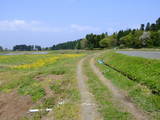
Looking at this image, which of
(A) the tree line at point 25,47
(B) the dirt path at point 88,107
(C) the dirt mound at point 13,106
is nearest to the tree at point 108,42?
(C) the dirt mound at point 13,106

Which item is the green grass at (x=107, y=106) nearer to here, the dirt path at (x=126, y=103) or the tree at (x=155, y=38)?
the dirt path at (x=126, y=103)

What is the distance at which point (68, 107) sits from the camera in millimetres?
7621

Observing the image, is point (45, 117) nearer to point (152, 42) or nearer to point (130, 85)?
point (130, 85)

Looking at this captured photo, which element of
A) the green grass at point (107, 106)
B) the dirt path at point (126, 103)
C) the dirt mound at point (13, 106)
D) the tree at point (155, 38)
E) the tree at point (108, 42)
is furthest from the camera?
the tree at point (108, 42)

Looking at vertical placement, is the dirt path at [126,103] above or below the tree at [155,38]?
below

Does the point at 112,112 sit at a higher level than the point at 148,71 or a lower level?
lower

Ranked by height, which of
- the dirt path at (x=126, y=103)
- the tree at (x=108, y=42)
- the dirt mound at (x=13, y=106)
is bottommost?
the dirt mound at (x=13, y=106)

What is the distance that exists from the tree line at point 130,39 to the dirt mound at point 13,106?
178 ft

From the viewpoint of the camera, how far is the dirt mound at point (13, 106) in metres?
8.85

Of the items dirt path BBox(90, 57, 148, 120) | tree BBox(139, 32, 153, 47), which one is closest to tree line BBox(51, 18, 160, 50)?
tree BBox(139, 32, 153, 47)

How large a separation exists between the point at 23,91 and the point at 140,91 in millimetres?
7477

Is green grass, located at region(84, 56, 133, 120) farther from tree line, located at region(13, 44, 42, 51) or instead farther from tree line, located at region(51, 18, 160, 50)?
tree line, located at region(13, 44, 42, 51)

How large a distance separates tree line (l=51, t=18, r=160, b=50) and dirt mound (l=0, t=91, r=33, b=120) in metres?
54.2

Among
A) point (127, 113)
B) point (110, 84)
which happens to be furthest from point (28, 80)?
point (127, 113)
